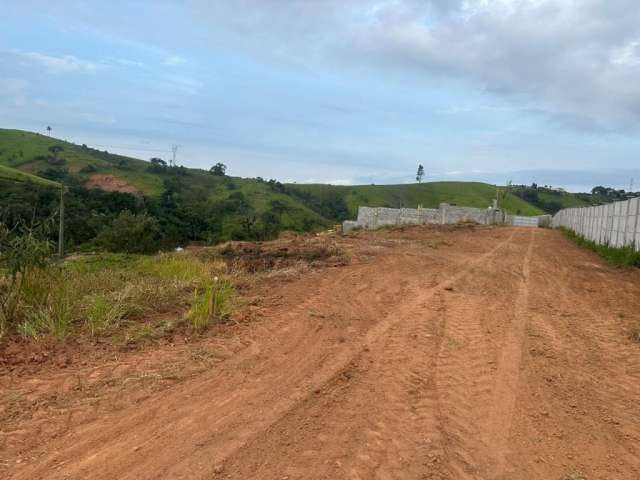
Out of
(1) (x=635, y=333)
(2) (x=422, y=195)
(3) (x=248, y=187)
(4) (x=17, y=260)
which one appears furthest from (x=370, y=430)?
(2) (x=422, y=195)

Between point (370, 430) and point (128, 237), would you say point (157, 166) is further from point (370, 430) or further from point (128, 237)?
point (370, 430)

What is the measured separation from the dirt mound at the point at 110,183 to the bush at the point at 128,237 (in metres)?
32.7

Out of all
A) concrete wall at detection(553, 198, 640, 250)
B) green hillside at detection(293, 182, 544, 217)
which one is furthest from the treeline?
green hillside at detection(293, 182, 544, 217)

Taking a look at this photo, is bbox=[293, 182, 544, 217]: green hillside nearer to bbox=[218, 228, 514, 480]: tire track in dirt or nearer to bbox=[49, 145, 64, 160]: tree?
bbox=[49, 145, 64, 160]: tree

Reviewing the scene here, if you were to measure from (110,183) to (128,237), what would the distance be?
39421 millimetres

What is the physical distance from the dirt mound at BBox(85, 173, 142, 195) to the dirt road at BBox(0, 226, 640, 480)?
66.0 meters

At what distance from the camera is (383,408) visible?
3.46 metres

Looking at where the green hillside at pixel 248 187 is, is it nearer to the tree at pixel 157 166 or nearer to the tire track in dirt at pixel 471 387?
the tree at pixel 157 166

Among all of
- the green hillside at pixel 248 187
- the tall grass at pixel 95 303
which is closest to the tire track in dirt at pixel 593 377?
the tall grass at pixel 95 303

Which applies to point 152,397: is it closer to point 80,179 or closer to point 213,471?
point 213,471

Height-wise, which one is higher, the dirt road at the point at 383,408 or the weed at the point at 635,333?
the weed at the point at 635,333

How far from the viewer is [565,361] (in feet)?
15.3

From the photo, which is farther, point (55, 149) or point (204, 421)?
point (55, 149)

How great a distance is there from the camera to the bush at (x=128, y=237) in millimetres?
34000
